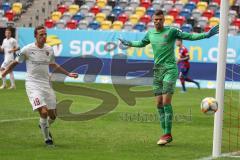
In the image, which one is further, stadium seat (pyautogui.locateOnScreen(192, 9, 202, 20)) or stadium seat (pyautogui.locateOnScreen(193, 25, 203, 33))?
stadium seat (pyautogui.locateOnScreen(192, 9, 202, 20))

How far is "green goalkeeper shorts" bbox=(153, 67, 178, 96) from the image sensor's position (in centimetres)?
1334

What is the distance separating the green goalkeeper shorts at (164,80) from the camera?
13.3m

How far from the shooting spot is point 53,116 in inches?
526

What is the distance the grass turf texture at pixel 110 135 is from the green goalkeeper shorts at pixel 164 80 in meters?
0.99

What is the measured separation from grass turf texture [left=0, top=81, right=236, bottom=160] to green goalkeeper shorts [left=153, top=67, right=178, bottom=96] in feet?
3.26

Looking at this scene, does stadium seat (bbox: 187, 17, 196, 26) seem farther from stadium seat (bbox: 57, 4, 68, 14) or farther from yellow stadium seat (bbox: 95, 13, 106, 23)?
stadium seat (bbox: 57, 4, 68, 14)

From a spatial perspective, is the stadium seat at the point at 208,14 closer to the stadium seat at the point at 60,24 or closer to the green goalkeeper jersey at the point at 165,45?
the stadium seat at the point at 60,24

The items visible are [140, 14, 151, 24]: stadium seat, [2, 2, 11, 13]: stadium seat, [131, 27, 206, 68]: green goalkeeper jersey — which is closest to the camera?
[131, 27, 206, 68]: green goalkeeper jersey

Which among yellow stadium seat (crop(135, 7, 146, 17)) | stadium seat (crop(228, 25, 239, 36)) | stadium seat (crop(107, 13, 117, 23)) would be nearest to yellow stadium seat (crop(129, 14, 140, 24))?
yellow stadium seat (crop(135, 7, 146, 17))

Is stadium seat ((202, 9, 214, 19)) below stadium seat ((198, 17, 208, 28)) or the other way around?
the other way around

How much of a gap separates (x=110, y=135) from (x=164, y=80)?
6.05ft

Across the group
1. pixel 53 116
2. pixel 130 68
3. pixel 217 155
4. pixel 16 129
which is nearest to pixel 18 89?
pixel 130 68

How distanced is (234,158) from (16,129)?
5394 mm

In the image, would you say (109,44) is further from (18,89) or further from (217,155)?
(217,155)
